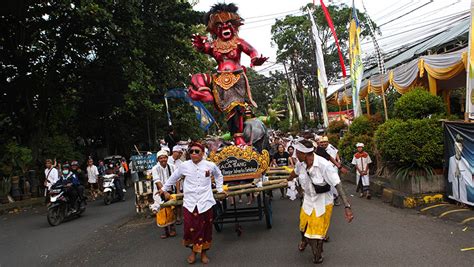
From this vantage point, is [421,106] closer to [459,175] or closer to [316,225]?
[459,175]

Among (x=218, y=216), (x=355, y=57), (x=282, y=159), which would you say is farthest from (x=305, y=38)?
(x=218, y=216)

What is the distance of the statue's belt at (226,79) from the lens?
299 inches

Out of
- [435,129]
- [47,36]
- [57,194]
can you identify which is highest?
[47,36]

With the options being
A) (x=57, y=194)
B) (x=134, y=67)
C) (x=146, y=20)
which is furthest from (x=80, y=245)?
(x=146, y=20)

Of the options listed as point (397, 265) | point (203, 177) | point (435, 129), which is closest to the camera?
point (397, 265)

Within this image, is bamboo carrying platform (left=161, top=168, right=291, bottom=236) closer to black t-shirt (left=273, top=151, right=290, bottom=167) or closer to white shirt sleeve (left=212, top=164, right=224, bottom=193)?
white shirt sleeve (left=212, top=164, right=224, bottom=193)

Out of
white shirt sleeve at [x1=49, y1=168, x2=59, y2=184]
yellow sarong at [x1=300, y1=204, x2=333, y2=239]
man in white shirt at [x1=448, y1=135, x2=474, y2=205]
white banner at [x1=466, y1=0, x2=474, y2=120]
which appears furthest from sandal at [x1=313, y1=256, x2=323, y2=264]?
white shirt sleeve at [x1=49, y1=168, x2=59, y2=184]

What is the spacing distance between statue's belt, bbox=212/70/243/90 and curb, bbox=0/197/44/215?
30.0 feet

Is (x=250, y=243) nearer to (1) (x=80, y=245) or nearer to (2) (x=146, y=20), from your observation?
(1) (x=80, y=245)

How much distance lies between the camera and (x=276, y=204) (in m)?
9.93

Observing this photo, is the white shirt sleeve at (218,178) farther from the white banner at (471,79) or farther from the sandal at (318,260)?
the white banner at (471,79)

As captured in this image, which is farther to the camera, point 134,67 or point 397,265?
point 134,67

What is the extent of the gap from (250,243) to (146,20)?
11.2 m

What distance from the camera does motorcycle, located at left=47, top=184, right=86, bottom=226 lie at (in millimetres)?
9688
